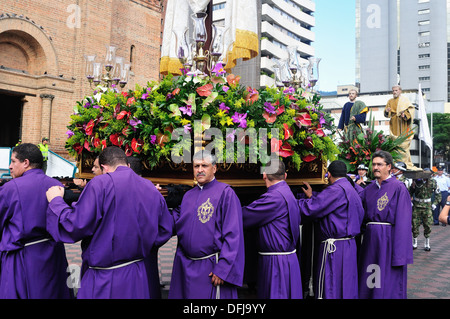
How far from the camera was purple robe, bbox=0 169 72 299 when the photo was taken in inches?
121

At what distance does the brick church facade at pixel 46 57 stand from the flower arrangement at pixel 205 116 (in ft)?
34.5

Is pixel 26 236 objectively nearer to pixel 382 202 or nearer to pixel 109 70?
pixel 109 70

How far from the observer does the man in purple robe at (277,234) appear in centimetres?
354

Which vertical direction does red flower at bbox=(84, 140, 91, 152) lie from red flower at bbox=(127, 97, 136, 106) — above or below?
below

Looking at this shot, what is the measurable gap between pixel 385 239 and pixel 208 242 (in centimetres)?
237

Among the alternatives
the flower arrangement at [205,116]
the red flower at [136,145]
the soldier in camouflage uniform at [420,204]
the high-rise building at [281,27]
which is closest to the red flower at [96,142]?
the flower arrangement at [205,116]

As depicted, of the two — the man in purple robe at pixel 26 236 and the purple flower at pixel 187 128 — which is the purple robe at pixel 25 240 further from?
the purple flower at pixel 187 128

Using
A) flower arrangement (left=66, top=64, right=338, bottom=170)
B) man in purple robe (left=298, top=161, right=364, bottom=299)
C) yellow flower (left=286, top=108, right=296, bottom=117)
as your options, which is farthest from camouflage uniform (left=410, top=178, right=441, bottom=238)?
yellow flower (left=286, top=108, right=296, bottom=117)

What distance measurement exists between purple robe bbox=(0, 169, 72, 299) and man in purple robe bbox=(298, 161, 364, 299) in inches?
95.3

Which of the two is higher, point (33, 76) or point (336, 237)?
point (33, 76)

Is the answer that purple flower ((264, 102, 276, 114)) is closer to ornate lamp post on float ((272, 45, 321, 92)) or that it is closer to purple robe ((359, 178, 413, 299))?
ornate lamp post on float ((272, 45, 321, 92))

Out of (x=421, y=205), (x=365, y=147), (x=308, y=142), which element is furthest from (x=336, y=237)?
(x=421, y=205)

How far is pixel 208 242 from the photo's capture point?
3.09 m

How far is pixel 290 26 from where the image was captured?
177ft
